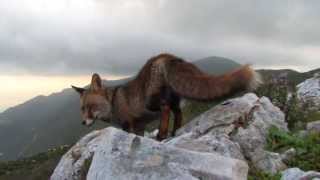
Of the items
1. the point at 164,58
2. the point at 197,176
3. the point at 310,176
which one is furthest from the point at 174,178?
the point at 164,58

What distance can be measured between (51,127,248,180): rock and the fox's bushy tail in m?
4.46

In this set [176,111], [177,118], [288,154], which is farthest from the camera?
[177,118]

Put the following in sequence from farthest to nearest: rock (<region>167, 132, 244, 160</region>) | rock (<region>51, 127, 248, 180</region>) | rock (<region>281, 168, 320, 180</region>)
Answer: rock (<region>167, 132, 244, 160</region>)
rock (<region>281, 168, 320, 180</region>)
rock (<region>51, 127, 248, 180</region>)

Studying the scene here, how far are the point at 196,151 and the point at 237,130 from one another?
12.3ft

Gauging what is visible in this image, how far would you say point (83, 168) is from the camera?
1505 centimetres

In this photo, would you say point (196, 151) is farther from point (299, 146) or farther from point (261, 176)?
point (299, 146)

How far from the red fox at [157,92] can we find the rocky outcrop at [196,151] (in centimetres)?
82

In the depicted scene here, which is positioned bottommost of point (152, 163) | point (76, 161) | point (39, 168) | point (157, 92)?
point (39, 168)

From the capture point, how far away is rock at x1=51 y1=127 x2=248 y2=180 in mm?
9930

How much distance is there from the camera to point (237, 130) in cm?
1526

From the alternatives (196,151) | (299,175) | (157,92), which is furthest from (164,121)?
(299,175)

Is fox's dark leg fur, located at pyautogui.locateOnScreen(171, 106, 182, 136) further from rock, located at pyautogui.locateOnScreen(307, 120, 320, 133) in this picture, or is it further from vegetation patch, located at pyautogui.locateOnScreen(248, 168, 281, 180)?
vegetation patch, located at pyautogui.locateOnScreen(248, 168, 281, 180)

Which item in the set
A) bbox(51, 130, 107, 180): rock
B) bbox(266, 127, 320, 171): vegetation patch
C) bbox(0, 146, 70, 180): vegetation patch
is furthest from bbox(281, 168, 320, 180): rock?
bbox(0, 146, 70, 180): vegetation patch

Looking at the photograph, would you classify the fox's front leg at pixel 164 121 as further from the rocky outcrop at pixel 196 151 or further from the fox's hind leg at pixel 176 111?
the rocky outcrop at pixel 196 151
